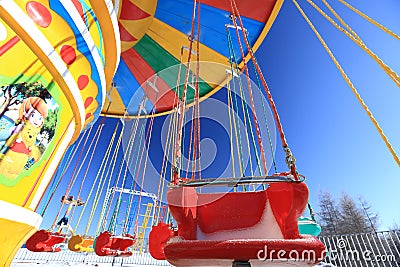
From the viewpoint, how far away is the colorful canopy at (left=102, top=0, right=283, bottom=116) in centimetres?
330

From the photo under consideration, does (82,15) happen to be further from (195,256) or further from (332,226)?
(332,226)

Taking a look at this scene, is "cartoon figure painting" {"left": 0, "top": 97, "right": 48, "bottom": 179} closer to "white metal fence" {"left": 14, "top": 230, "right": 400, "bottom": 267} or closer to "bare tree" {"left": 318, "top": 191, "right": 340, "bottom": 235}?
"white metal fence" {"left": 14, "top": 230, "right": 400, "bottom": 267}

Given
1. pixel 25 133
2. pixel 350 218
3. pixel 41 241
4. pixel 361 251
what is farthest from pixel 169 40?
pixel 350 218

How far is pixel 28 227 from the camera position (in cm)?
100

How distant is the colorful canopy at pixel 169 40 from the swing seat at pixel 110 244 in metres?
2.04

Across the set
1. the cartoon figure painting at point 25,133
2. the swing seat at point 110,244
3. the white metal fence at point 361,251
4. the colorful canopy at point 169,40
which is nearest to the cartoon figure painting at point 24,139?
the cartoon figure painting at point 25,133

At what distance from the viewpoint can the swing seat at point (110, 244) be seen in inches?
108

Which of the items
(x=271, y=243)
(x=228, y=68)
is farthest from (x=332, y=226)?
(x=271, y=243)

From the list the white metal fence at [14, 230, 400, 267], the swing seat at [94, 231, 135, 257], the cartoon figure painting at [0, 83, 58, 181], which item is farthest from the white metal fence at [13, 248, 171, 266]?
the cartoon figure painting at [0, 83, 58, 181]

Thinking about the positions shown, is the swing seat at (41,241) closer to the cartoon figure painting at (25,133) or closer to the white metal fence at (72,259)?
the cartoon figure painting at (25,133)

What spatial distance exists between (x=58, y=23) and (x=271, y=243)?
1.38m

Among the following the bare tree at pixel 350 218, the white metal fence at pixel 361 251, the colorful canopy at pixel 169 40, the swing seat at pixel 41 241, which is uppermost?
the bare tree at pixel 350 218

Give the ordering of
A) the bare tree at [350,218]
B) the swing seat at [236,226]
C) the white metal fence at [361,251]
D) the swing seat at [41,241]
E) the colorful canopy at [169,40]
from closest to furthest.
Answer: the swing seat at [236,226] → the swing seat at [41,241] → the colorful canopy at [169,40] → the white metal fence at [361,251] → the bare tree at [350,218]

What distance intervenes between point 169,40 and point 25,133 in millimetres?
3113
